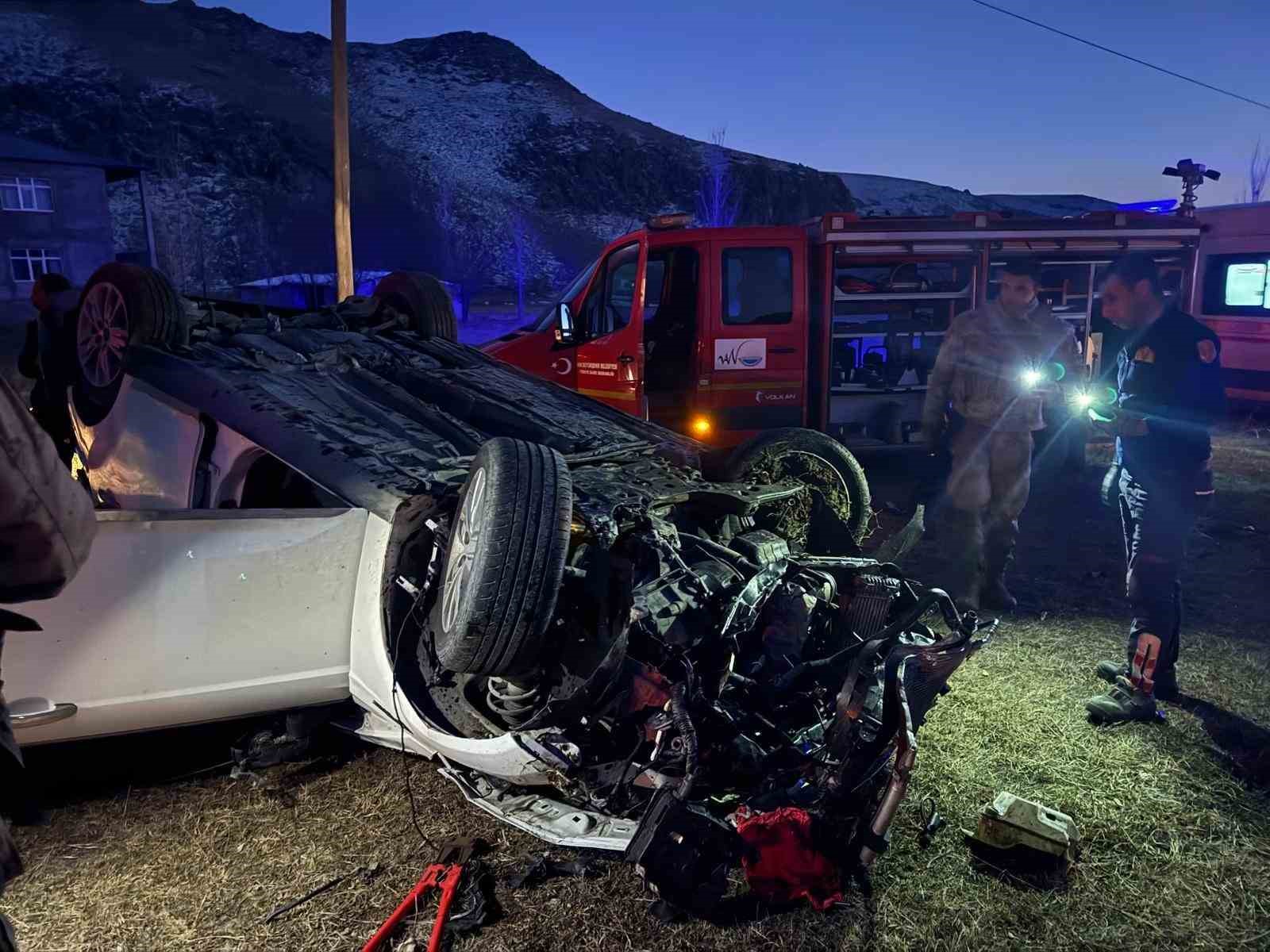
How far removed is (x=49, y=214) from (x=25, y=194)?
842 mm

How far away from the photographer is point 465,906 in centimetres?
244

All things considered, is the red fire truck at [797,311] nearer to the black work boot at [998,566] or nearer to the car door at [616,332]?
the car door at [616,332]

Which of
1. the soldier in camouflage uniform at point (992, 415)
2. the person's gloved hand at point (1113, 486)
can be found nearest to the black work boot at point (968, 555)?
the soldier in camouflage uniform at point (992, 415)

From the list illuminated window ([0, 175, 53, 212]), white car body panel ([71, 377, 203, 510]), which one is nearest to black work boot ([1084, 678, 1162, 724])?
white car body panel ([71, 377, 203, 510])

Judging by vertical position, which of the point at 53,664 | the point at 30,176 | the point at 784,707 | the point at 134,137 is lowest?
the point at 784,707

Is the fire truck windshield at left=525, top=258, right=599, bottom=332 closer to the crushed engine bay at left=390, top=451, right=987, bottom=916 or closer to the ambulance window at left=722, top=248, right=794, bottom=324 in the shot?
the ambulance window at left=722, top=248, right=794, bottom=324

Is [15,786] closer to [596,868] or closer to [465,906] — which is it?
→ [465,906]

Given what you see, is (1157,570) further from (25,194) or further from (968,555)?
(25,194)

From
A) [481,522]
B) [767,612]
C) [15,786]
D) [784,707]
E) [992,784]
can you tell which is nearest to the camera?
[15,786]

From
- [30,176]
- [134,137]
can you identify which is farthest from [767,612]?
[134,137]

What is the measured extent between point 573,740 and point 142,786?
1.78m

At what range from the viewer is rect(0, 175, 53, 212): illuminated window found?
90.1 feet

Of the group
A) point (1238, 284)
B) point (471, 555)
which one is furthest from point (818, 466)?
point (1238, 284)

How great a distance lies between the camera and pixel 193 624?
2.61 metres
